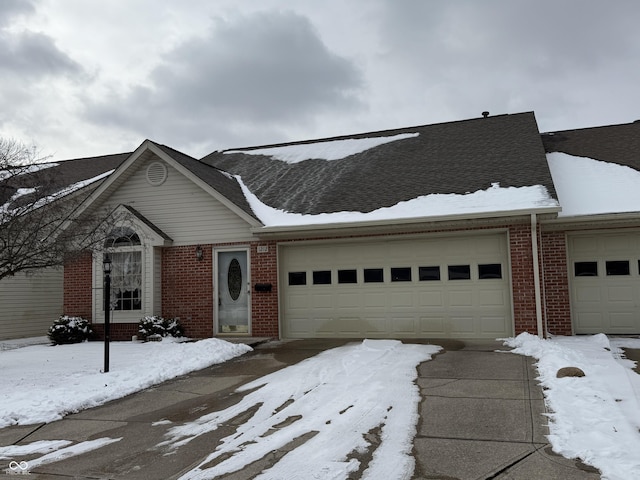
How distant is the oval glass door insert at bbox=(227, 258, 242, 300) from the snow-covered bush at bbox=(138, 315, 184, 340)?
62.4 inches

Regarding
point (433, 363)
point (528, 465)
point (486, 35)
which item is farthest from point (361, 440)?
point (486, 35)

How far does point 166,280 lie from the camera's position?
521 inches

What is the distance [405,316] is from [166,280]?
6.06 meters

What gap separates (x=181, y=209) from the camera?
13289 millimetres

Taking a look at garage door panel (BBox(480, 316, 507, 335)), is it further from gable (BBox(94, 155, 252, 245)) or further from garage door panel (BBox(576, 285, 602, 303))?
gable (BBox(94, 155, 252, 245))

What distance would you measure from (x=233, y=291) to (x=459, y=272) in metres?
5.43

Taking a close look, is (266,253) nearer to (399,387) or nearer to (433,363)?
(433,363)

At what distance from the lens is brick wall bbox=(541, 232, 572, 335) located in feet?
38.0

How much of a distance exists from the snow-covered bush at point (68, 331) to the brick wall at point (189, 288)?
2079mm

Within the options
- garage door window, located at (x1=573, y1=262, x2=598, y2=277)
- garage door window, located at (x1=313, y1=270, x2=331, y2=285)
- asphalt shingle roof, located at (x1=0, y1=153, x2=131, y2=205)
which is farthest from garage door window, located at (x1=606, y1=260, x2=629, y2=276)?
asphalt shingle roof, located at (x1=0, y1=153, x2=131, y2=205)

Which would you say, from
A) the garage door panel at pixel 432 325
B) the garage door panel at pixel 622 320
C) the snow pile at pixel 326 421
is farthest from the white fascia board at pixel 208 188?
the garage door panel at pixel 622 320

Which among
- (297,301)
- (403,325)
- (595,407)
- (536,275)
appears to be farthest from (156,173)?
(595,407)

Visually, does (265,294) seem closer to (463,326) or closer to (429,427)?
(463,326)

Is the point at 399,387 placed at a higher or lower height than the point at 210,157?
lower
